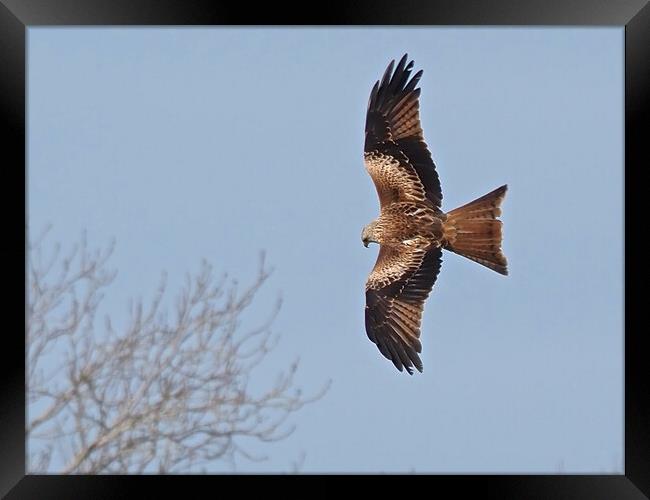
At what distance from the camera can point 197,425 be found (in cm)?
1491

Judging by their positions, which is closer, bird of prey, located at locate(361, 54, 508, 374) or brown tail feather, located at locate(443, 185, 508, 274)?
brown tail feather, located at locate(443, 185, 508, 274)

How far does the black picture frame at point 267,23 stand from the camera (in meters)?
7.29

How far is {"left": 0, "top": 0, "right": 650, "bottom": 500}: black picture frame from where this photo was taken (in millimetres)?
7293

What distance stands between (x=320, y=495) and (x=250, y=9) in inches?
104

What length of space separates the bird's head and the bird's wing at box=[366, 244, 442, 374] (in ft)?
0.51

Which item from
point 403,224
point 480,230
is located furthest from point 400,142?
point 480,230

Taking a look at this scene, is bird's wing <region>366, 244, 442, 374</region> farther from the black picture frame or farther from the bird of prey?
the black picture frame

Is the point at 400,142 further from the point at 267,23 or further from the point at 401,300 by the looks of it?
the point at 267,23

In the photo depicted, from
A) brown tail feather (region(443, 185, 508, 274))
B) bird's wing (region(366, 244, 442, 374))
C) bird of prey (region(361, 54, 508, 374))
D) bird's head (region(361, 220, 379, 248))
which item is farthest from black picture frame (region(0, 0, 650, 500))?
bird's head (region(361, 220, 379, 248))

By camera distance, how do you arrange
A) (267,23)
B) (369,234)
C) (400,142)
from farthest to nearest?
(369,234) → (400,142) → (267,23)

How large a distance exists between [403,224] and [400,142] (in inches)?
21.5

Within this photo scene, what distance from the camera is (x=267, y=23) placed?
7.55 meters

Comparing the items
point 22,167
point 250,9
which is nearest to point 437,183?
point 250,9

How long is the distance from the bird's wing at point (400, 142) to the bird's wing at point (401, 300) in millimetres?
386
